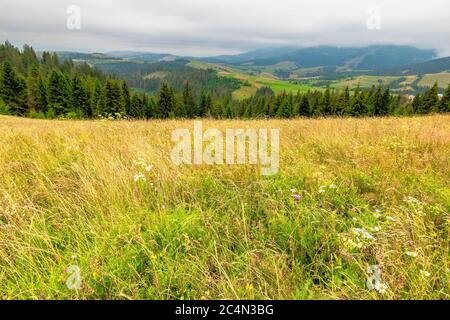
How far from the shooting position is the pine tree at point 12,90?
172 feet

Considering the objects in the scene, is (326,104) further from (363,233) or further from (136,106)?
(363,233)

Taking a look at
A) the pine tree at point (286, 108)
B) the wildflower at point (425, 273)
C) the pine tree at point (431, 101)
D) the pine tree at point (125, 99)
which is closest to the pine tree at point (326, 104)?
the pine tree at point (286, 108)

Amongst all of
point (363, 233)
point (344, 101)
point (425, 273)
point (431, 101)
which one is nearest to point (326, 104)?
point (344, 101)

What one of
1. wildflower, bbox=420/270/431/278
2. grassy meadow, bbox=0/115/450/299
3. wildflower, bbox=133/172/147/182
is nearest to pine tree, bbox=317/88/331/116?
grassy meadow, bbox=0/115/450/299

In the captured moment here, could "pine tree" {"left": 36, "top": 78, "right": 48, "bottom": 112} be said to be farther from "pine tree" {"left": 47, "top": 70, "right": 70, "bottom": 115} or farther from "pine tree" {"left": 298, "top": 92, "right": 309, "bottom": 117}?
"pine tree" {"left": 298, "top": 92, "right": 309, "bottom": 117}

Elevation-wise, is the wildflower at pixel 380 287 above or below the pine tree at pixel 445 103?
below

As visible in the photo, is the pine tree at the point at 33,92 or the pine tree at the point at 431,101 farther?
the pine tree at the point at 33,92

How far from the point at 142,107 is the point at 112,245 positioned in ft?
220

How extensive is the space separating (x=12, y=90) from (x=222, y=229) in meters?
70.1

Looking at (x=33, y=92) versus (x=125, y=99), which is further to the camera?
(x=125, y=99)

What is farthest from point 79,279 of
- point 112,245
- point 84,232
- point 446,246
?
point 446,246

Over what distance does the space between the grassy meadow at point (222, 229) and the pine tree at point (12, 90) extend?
66.1 m

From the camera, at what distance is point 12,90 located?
176ft

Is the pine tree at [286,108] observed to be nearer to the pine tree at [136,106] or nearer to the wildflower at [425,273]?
the pine tree at [136,106]
